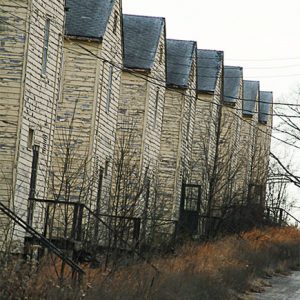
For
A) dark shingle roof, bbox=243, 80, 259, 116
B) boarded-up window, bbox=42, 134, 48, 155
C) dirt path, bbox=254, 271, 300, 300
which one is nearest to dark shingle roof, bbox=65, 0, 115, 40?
boarded-up window, bbox=42, 134, 48, 155

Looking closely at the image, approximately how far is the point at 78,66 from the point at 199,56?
20525 mm

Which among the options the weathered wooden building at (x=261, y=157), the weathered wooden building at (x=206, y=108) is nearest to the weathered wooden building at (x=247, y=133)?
the weathered wooden building at (x=261, y=157)

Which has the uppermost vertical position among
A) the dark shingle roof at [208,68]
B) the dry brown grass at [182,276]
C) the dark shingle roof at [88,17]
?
the dark shingle roof at [208,68]

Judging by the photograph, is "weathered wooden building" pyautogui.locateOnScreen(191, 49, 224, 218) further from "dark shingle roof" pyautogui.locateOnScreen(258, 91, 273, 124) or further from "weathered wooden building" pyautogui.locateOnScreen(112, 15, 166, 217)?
"dark shingle roof" pyautogui.locateOnScreen(258, 91, 273, 124)

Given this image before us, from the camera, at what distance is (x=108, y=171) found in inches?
1378

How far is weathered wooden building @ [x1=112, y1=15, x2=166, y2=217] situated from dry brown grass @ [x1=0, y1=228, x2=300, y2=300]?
173 inches

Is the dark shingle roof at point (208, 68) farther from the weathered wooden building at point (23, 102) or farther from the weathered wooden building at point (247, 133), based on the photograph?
the weathered wooden building at point (23, 102)

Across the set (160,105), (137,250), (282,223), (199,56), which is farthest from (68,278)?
(282,223)

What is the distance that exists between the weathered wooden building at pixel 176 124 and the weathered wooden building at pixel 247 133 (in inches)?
424

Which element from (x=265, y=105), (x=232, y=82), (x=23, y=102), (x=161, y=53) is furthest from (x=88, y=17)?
(x=265, y=105)

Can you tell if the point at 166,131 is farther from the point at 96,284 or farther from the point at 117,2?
the point at 96,284

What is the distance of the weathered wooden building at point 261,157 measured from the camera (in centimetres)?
5715

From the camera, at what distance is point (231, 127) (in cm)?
5584

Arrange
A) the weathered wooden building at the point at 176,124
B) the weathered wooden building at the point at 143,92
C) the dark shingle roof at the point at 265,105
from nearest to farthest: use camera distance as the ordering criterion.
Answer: the weathered wooden building at the point at 143,92
the weathered wooden building at the point at 176,124
the dark shingle roof at the point at 265,105
